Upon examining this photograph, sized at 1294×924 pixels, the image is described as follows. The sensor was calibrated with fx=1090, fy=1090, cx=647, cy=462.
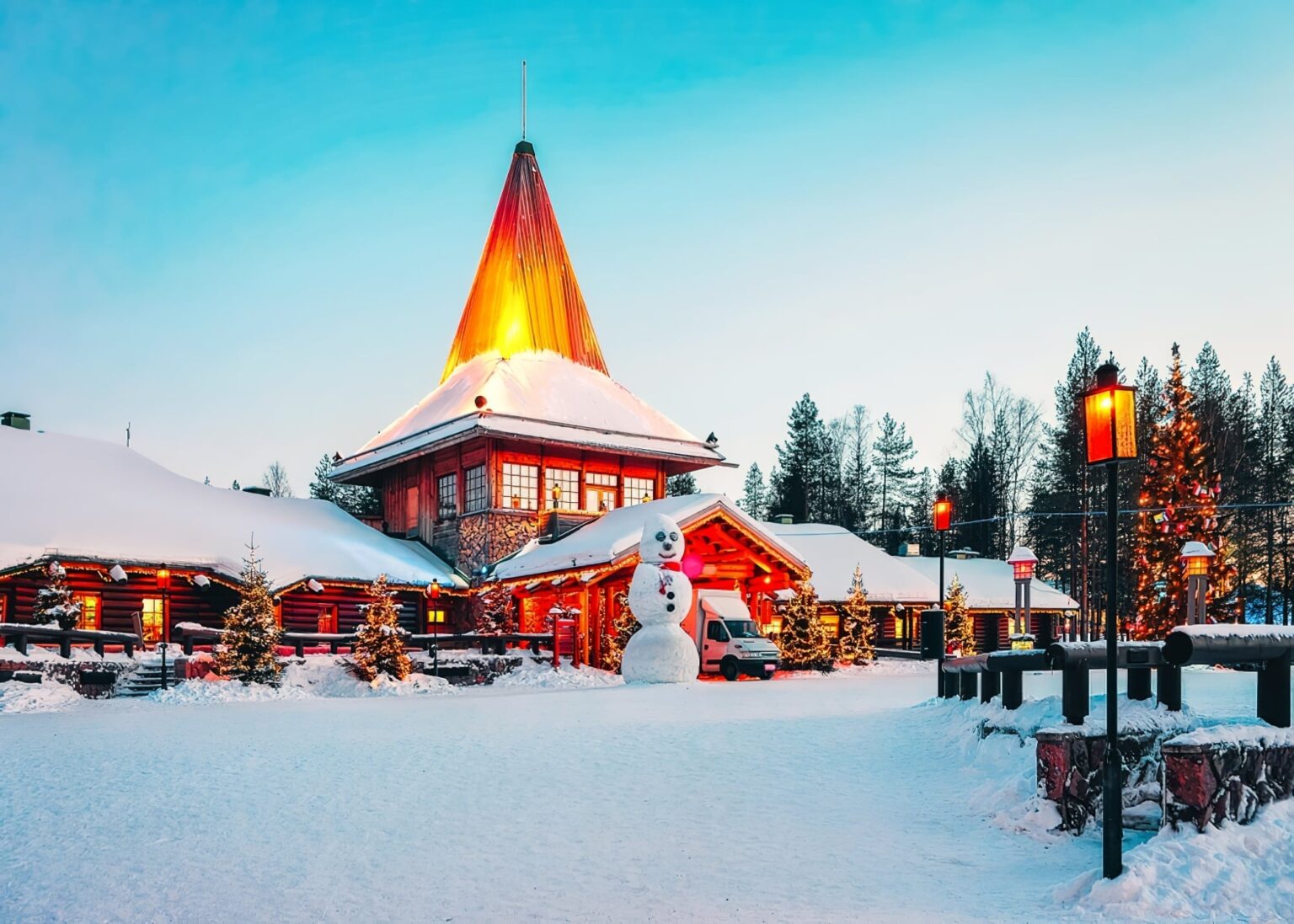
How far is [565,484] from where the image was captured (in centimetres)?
3444

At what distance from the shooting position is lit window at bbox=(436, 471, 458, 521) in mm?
34781

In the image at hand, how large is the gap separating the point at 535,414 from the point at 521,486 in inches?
89.2

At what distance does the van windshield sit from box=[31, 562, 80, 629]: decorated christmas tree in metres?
14.7

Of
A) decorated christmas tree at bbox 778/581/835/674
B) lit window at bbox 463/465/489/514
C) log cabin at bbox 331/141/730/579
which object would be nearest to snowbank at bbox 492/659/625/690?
decorated christmas tree at bbox 778/581/835/674

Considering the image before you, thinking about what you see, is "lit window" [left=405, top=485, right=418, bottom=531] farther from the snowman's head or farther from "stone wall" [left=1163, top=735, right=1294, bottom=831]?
"stone wall" [left=1163, top=735, right=1294, bottom=831]

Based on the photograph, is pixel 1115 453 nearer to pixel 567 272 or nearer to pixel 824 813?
pixel 824 813

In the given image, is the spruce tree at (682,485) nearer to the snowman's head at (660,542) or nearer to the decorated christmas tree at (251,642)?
the snowman's head at (660,542)

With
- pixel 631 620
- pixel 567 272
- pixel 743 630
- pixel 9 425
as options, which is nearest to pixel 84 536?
pixel 9 425

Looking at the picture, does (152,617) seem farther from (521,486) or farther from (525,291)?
(525,291)

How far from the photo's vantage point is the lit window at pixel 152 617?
26.7 metres

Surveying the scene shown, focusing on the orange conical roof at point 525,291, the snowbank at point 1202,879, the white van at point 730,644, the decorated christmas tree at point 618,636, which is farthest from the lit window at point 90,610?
the snowbank at point 1202,879

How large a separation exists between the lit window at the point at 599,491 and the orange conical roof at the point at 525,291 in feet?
17.1

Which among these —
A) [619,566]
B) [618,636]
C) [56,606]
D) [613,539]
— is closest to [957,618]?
[618,636]

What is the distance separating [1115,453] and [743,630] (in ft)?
65.6
